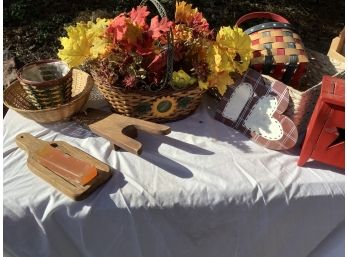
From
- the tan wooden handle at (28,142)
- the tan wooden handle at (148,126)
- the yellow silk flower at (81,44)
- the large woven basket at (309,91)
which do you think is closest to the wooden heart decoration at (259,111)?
the large woven basket at (309,91)

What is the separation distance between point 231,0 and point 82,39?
113 inches

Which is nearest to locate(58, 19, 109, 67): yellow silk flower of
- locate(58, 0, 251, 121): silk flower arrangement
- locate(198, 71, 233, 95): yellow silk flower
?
locate(58, 0, 251, 121): silk flower arrangement

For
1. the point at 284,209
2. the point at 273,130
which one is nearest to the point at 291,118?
the point at 273,130

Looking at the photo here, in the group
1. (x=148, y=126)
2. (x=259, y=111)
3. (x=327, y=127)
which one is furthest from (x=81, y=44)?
(x=327, y=127)

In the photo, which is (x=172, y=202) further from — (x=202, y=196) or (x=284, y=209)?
(x=284, y=209)

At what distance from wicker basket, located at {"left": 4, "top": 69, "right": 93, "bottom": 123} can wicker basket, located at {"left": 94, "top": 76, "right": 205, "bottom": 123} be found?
69 millimetres

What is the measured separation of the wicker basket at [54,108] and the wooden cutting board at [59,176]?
7cm

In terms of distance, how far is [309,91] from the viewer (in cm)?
104

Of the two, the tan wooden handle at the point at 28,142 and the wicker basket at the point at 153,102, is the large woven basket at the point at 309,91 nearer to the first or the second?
the wicker basket at the point at 153,102

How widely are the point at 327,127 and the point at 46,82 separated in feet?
2.28

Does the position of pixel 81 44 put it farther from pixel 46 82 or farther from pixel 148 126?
pixel 148 126

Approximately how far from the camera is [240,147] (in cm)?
110

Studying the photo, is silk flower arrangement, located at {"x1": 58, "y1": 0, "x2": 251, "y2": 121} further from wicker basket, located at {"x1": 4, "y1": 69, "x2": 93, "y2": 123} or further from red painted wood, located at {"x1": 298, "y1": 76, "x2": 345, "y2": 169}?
red painted wood, located at {"x1": 298, "y1": 76, "x2": 345, "y2": 169}

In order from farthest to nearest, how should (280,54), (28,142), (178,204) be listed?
(280,54) → (28,142) → (178,204)
